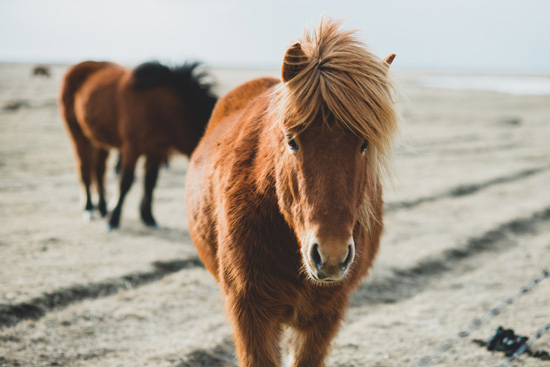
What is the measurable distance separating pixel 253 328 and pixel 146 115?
16.2 feet

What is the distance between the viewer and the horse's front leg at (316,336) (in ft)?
7.94

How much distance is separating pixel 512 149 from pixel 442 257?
1016 centimetres

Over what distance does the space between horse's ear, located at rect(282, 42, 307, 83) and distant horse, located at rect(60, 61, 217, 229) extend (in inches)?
186

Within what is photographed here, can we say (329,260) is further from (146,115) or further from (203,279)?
(146,115)

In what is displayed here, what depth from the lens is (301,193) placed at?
6.10 feet

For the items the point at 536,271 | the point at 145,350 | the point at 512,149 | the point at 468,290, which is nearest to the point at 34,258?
the point at 145,350

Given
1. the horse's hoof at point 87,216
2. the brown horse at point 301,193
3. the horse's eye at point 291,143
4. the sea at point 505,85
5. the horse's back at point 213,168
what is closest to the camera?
the brown horse at point 301,193

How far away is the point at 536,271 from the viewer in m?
5.46

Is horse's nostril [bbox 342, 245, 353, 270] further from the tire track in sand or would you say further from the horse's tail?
the horse's tail

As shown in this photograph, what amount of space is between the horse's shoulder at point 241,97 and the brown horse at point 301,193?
48 cm

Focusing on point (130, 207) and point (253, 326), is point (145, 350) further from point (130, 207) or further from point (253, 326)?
point (130, 207)

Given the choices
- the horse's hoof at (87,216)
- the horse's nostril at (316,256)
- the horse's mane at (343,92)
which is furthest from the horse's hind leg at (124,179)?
the horse's nostril at (316,256)

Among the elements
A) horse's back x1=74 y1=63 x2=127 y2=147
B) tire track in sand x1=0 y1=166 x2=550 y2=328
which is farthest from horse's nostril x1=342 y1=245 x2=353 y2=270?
horse's back x1=74 y1=63 x2=127 y2=147

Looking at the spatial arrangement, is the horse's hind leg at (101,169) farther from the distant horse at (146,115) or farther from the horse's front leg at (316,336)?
the horse's front leg at (316,336)
